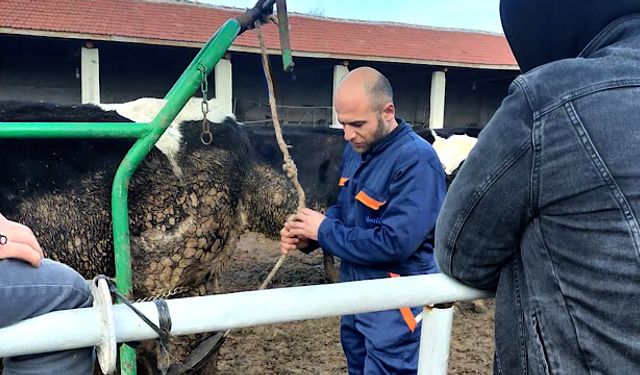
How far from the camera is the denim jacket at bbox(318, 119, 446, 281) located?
6.86 ft

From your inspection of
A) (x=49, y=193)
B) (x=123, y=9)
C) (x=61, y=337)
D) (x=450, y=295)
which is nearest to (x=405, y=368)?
(x=450, y=295)

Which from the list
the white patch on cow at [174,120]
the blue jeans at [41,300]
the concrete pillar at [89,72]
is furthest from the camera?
the concrete pillar at [89,72]

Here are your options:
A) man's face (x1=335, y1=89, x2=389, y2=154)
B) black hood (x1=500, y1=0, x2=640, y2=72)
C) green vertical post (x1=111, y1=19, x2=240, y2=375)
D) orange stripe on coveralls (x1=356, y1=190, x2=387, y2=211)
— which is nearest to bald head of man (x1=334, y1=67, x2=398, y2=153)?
man's face (x1=335, y1=89, x2=389, y2=154)

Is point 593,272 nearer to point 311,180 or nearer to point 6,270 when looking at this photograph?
point 6,270

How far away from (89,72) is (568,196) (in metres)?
12.4

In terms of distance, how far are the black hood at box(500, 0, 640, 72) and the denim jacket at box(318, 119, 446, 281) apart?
961 millimetres

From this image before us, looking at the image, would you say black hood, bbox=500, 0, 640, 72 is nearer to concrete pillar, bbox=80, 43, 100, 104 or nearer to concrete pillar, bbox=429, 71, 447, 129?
concrete pillar, bbox=80, 43, 100, 104

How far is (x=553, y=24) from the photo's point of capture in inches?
42.8

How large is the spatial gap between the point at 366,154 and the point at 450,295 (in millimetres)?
1192

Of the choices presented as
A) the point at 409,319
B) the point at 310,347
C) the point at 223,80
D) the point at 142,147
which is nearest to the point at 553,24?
the point at 409,319

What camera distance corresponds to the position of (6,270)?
96cm

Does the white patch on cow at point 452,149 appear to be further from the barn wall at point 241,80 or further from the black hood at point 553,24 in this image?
the barn wall at point 241,80

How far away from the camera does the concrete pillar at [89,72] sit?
11875 millimetres

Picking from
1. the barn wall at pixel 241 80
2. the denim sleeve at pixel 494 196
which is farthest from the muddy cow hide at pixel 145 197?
the barn wall at pixel 241 80
